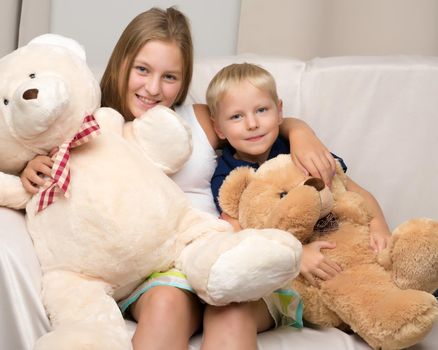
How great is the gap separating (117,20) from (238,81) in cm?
92

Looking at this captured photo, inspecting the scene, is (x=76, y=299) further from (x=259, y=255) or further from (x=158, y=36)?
(x=158, y=36)

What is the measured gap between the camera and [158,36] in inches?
62.7

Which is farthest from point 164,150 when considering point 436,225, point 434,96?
point 434,96

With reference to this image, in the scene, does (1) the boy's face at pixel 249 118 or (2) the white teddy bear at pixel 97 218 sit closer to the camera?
(2) the white teddy bear at pixel 97 218

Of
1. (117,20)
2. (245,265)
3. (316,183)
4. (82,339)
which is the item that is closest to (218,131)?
(316,183)

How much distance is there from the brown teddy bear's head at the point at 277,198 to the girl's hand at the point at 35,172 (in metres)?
0.37

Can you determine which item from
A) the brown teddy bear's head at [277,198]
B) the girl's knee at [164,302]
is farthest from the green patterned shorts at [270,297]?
the brown teddy bear's head at [277,198]

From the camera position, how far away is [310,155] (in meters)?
1.45

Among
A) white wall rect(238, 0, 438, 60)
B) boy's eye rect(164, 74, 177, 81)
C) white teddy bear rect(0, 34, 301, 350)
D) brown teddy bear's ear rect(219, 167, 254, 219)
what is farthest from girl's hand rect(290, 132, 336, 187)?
white wall rect(238, 0, 438, 60)

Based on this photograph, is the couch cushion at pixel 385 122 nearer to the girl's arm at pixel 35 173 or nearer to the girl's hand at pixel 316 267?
the girl's hand at pixel 316 267

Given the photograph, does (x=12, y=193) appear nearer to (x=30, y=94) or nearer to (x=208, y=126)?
(x=30, y=94)

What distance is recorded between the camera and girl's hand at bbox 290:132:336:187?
1.42m

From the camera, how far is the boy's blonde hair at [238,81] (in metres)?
1.54

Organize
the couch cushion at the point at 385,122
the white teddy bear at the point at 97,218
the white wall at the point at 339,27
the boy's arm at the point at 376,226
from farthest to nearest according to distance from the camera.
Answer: the white wall at the point at 339,27, the couch cushion at the point at 385,122, the boy's arm at the point at 376,226, the white teddy bear at the point at 97,218
